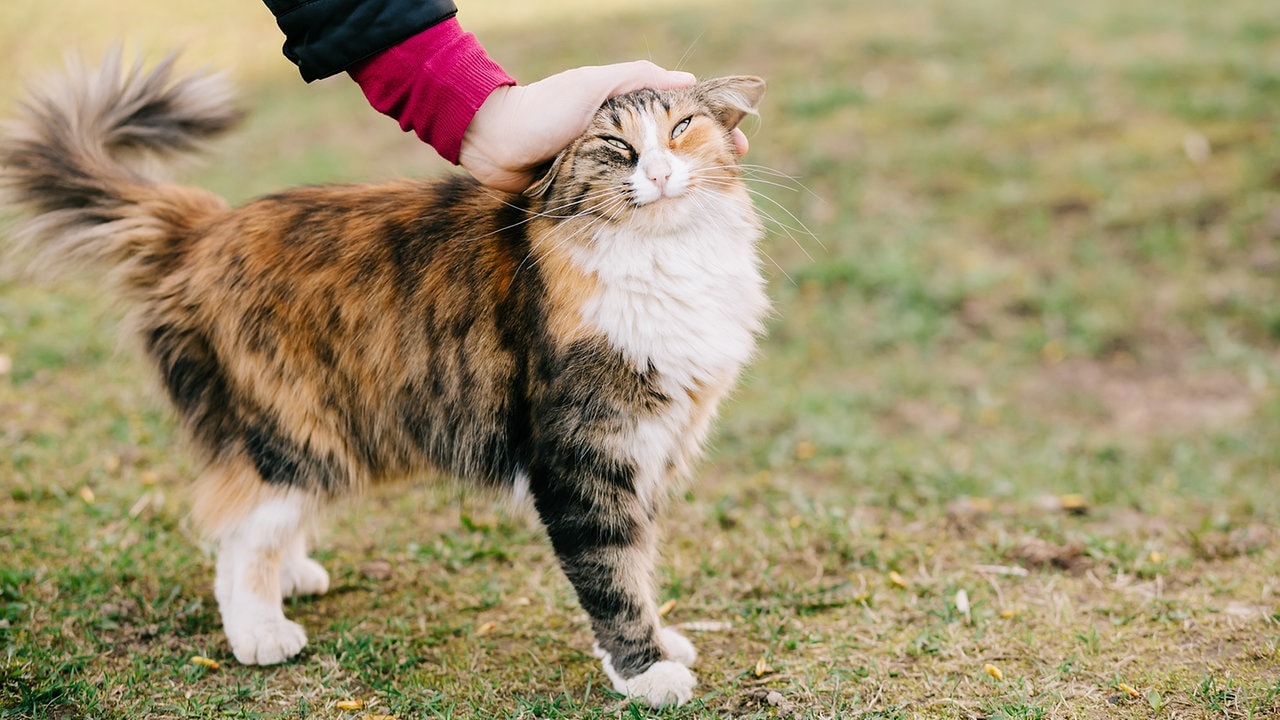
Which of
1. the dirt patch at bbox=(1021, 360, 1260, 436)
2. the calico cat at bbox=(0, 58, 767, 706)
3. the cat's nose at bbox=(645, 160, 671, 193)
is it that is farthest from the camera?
the dirt patch at bbox=(1021, 360, 1260, 436)

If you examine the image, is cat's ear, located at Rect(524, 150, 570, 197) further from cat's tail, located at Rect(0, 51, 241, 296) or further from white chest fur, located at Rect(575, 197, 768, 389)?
cat's tail, located at Rect(0, 51, 241, 296)

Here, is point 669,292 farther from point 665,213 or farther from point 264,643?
point 264,643

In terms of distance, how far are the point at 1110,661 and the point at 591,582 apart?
1334 millimetres

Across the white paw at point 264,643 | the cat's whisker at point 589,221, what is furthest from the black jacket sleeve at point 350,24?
the white paw at point 264,643

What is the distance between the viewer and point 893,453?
4418 mm

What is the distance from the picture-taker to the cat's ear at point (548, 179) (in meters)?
2.59

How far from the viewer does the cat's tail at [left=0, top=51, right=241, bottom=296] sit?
296cm

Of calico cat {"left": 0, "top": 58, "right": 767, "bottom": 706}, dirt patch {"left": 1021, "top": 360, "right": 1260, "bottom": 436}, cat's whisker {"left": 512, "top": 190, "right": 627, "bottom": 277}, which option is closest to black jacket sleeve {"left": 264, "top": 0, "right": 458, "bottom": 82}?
calico cat {"left": 0, "top": 58, "right": 767, "bottom": 706}

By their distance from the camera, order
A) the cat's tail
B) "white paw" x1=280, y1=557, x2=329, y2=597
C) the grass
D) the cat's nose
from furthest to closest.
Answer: "white paw" x1=280, y1=557, x2=329, y2=597
the cat's tail
the grass
the cat's nose

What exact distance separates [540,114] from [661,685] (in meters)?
1.41

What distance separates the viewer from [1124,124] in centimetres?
725

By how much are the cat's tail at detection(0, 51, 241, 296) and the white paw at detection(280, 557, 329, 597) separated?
2.99 ft

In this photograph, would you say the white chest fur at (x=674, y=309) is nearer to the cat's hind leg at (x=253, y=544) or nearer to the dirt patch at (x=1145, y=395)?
the cat's hind leg at (x=253, y=544)

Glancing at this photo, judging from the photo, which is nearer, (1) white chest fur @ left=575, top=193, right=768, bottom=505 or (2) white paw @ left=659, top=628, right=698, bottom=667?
(1) white chest fur @ left=575, top=193, right=768, bottom=505
